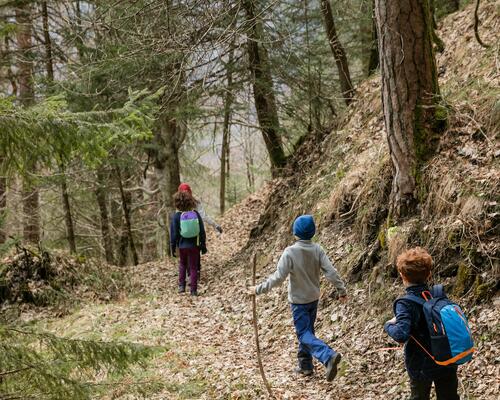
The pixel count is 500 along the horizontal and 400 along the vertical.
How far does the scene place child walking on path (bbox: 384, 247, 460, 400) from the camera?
156 inches

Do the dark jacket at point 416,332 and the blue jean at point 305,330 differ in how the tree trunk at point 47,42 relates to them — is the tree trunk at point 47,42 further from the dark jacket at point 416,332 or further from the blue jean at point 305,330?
the dark jacket at point 416,332

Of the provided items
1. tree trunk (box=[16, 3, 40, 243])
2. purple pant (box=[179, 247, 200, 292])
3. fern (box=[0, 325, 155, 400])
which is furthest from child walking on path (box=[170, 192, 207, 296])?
fern (box=[0, 325, 155, 400])

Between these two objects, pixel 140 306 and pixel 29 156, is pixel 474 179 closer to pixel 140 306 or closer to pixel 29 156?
pixel 29 156

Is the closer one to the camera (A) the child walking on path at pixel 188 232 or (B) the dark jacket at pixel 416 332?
(B) the dark jacket at pixel 416 332

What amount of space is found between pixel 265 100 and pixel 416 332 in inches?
342

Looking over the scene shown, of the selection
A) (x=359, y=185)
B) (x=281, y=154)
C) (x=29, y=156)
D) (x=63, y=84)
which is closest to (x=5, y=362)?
(x=29, y=156)

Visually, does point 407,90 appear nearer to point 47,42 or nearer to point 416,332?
point 416,332

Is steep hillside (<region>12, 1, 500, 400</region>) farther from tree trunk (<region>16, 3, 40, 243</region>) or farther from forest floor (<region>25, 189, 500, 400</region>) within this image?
tree trunk (<region>16, 3, 40, 243</region>)

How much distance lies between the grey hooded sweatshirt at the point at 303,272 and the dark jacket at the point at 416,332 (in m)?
1.73

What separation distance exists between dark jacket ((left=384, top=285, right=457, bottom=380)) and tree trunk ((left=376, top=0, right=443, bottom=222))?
2881 mm

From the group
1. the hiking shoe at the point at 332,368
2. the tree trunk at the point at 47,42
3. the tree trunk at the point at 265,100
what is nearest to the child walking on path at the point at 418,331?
the hiking shoe at the point at 332,368

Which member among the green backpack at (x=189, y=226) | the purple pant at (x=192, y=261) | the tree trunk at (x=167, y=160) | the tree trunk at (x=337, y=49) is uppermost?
the tree trunk at (x=337, y=49)

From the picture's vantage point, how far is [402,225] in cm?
659

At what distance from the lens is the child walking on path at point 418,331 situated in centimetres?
396
